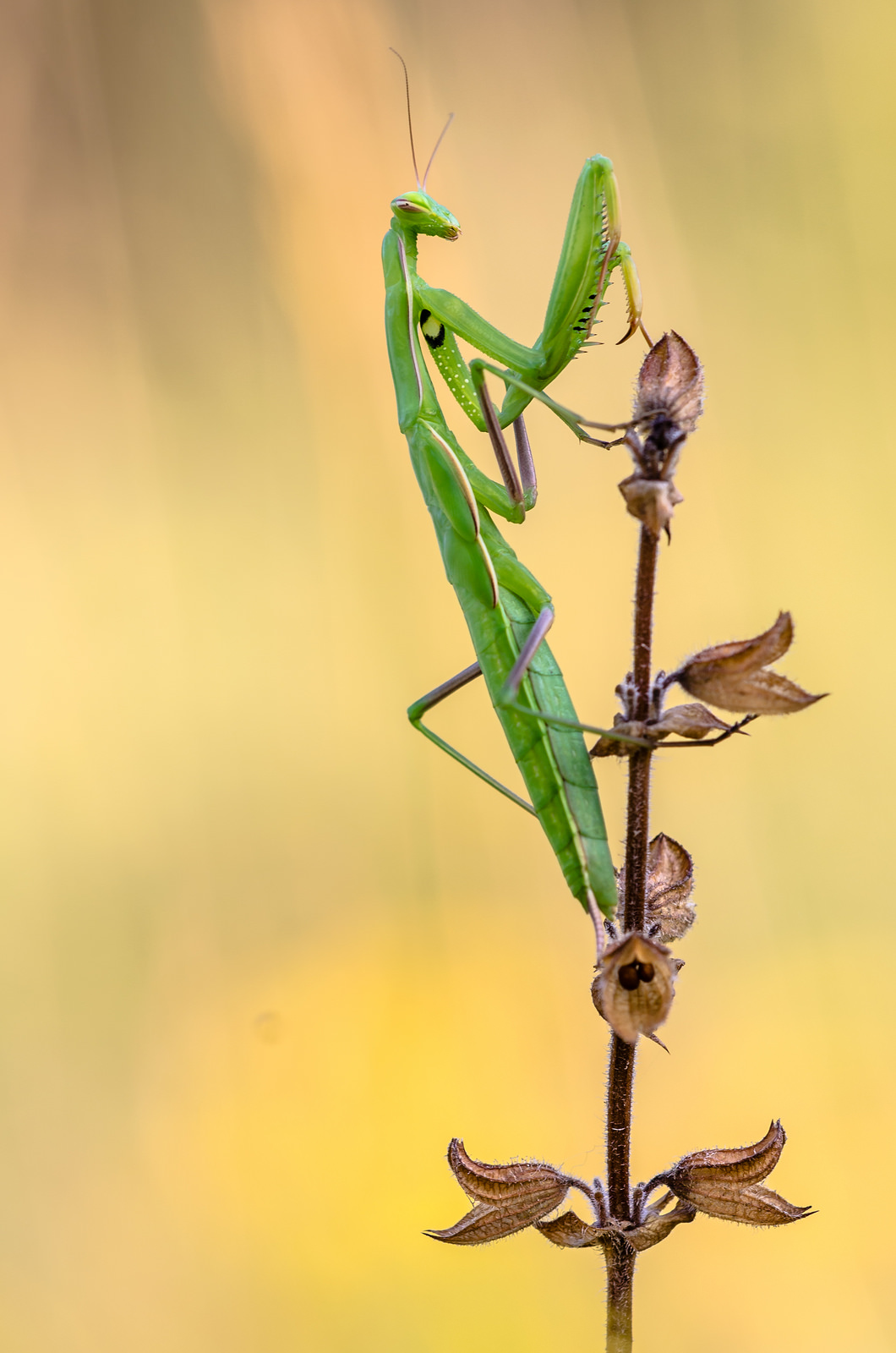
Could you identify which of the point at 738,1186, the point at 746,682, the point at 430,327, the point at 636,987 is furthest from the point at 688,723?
the point at 430,327

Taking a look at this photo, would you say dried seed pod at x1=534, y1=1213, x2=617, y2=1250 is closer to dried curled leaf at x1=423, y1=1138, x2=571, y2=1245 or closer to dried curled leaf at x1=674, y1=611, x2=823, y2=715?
dried curled leaf at x1=423, y1=1138, x2=571, y2=1245

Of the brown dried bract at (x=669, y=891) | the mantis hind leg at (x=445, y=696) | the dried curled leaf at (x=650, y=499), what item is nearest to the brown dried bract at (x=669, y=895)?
the brown dried bract at (x=669, y=891)

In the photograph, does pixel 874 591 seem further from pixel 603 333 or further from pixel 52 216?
pixel 52 216

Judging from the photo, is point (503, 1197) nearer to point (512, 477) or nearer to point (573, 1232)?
point (573, 1232)

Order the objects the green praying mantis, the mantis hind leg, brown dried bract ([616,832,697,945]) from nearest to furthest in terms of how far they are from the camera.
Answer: brown dried bract ([616,832,697,945]) < the green praying mantis < the mantis hind leg

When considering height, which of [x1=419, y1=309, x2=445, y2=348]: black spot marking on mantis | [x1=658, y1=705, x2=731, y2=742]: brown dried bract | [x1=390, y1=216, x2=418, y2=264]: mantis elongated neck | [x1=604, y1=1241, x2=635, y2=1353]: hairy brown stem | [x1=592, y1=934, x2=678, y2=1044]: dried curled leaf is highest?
[x1=390, y1=216, x2=418, y2=264]: mantis elongated neck

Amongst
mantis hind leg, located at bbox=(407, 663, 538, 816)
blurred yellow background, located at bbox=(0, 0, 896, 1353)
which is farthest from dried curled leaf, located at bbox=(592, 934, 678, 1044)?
blurred yellow background, located at bbox=(0, 0, 896, 1353)
